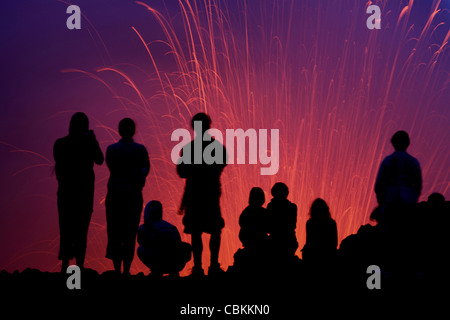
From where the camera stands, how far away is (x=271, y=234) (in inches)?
311

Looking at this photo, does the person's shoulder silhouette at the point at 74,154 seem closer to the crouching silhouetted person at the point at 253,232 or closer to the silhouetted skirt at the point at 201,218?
the silhouetted skirt at the point at 201,218

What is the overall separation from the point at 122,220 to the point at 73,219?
0.81 metres

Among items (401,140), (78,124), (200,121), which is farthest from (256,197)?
(78,124)

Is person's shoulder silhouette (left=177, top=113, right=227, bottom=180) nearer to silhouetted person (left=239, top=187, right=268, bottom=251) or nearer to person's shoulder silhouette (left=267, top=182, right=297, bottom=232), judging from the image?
silhouetted person (left=239, top=187, right=268, bottom=251)

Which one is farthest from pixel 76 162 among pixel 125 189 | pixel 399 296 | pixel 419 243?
pixel 419 243

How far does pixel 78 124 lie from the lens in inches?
275

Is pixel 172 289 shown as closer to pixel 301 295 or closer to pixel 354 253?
pixel 301 295

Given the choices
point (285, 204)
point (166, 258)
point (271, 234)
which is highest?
point (285, 204)

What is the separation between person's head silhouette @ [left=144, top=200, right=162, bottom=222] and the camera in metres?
7.24

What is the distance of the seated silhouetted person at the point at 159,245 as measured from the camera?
7039 mm

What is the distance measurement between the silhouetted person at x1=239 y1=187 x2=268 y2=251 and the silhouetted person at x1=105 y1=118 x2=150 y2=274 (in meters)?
1.89

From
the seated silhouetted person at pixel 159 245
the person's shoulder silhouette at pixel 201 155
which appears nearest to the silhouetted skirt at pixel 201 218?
the seated silhouetted person at pixel 159 245

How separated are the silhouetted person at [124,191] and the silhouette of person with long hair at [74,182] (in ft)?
1.08
